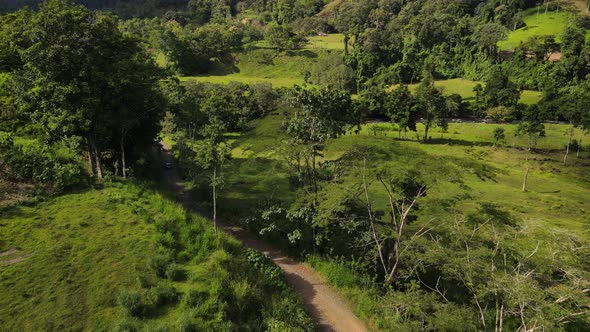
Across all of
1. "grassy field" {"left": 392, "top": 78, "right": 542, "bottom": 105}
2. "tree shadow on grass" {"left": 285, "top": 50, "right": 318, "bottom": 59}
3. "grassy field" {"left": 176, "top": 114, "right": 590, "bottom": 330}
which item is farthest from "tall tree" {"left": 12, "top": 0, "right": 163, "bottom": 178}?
"tree shadow on grass" {"left": 285, "top": 50, "right": 318, "bottom": 59}

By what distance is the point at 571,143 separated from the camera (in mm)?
63688

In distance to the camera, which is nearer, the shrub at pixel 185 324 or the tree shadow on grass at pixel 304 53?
the shrub at pixel 185 324

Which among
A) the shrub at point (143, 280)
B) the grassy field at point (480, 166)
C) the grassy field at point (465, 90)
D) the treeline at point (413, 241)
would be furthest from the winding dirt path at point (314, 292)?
the grassy field at point (465, 90)

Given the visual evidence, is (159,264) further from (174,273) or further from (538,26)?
(538,26)

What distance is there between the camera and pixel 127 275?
1762 cm

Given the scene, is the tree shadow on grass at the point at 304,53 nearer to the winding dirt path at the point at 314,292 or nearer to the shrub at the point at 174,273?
the winding dirt path at the point at 314,292

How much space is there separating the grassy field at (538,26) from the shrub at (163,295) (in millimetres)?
120529

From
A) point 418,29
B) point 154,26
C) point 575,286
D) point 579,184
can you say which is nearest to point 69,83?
point 575,286

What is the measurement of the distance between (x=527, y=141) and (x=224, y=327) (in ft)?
223

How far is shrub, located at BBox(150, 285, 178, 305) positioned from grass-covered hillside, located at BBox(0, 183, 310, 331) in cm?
4

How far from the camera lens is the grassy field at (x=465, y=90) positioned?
87.9 meters

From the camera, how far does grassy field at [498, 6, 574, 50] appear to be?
114m

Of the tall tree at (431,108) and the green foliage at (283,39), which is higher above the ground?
the green foliage at (283,39)

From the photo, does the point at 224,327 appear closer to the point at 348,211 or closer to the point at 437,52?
the point at 348,211
